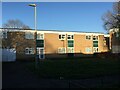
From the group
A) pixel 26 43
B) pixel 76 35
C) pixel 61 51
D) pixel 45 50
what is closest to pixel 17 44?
pixel 26 43

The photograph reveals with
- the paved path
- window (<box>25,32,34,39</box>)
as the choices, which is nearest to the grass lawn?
the paved path

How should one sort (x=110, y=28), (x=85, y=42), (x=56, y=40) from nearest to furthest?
(x=110, y=28)
(x=56, y=40)
(x=85, y=42)

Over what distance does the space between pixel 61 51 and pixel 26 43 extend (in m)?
7.71

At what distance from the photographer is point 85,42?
184ft

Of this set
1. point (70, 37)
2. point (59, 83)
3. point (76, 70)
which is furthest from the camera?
point (70, 37)

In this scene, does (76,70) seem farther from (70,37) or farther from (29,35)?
(70,37)

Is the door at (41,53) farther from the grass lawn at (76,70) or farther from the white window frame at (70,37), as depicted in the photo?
the grass lawn at (76,70)

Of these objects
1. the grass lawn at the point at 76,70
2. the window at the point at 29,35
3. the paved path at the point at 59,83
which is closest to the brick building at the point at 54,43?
the window at the point at 29,35

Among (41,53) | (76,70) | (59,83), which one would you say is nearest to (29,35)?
(41,53)

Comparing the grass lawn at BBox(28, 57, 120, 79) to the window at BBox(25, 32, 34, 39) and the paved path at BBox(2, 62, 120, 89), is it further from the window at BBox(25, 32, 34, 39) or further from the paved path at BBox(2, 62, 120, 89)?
the window at BBox(25, 32, 34, 39)

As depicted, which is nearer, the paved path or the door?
the paved path

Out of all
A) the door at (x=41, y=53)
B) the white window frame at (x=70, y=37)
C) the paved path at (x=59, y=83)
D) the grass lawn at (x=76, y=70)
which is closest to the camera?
the paved path at (x=59, y=83)

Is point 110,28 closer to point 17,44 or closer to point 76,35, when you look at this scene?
point 76,35

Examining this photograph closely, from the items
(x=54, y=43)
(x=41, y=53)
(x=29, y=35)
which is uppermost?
(x=29, y=35)
